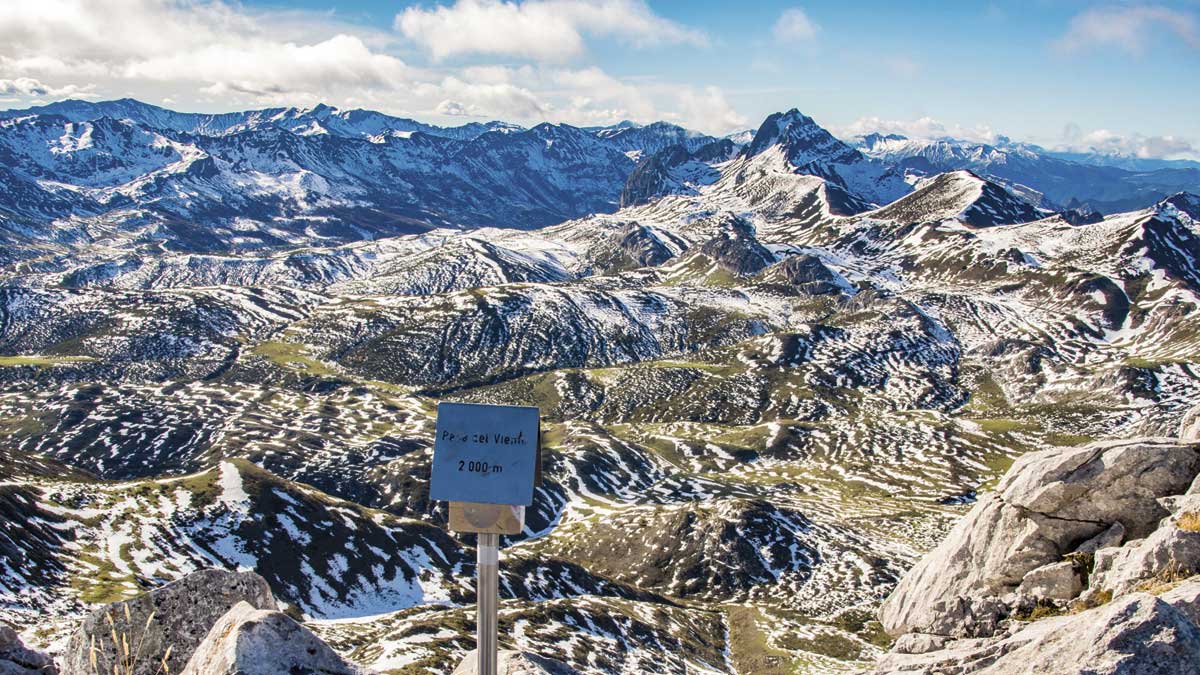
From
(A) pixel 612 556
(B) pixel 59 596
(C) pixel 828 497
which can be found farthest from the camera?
(C) pixel 828 497

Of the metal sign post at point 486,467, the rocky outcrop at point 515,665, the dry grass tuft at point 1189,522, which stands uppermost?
the metal sign post at point 486,467

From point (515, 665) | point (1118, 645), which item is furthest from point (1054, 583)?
point (515, 665)

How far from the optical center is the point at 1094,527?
30.5m

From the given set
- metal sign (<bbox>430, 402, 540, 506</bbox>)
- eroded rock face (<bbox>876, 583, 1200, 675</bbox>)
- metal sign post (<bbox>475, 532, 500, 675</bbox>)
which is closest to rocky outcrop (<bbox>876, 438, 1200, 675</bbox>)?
eroded rock face (<bbox>876, 583, 1200, 675</bbox>)

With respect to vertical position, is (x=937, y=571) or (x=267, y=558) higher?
(x=937, y=571)

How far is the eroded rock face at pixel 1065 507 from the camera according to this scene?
98.2 feet

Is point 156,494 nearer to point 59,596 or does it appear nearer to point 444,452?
point 59,596

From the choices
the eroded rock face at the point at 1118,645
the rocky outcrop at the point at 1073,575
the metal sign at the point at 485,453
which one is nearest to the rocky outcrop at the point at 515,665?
the metal sign at the point at 485,453

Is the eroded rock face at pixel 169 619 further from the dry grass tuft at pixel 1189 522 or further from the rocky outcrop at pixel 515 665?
the dry grass tuft at pixel 1189 522

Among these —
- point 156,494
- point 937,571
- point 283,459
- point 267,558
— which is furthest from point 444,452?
point 283,459

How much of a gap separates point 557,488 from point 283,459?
68997mm

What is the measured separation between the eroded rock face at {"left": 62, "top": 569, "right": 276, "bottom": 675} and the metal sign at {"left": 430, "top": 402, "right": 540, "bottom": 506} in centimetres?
1051

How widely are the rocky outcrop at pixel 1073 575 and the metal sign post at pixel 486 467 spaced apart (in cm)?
1157

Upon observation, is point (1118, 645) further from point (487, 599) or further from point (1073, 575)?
point (1073, 575)
